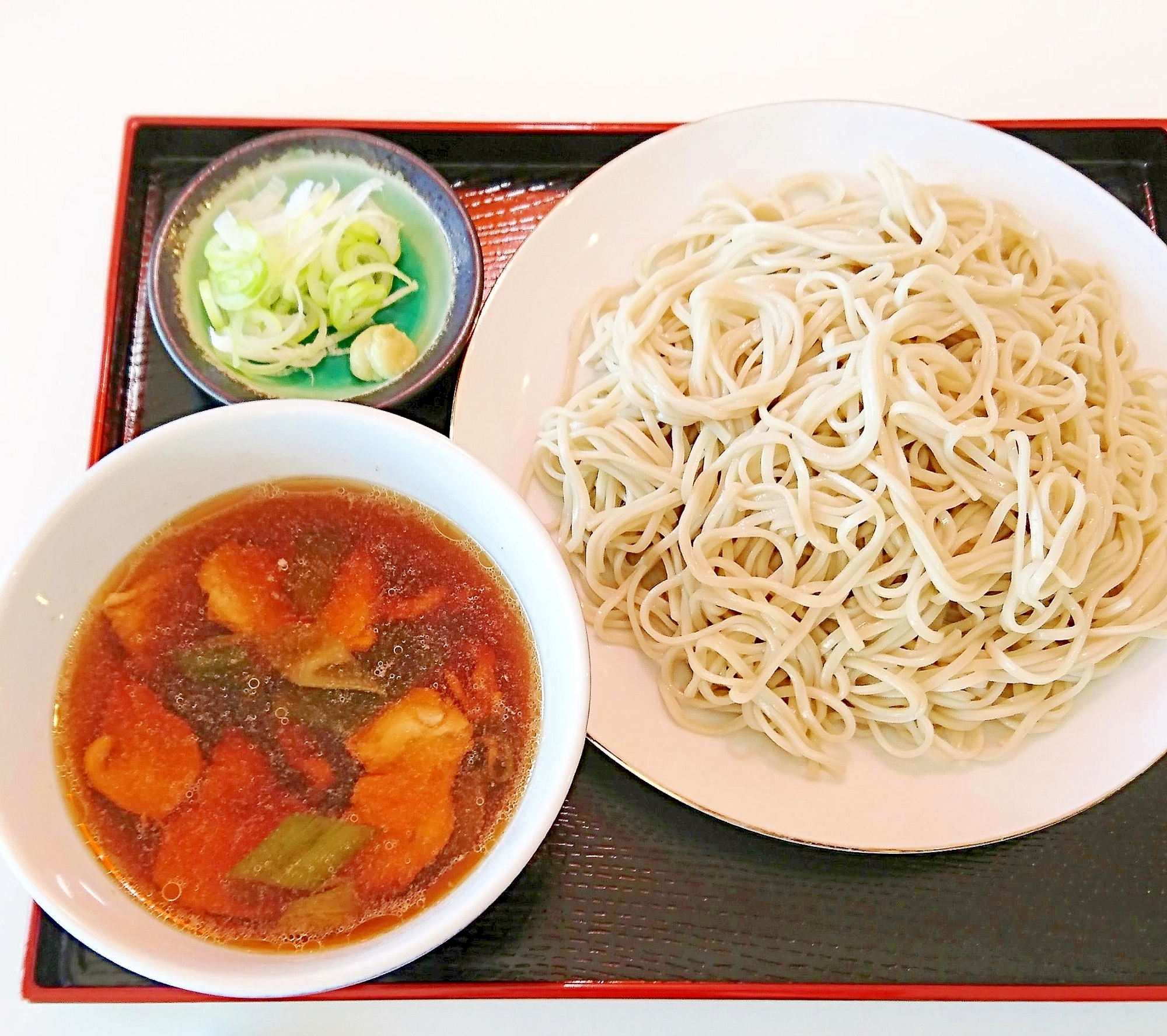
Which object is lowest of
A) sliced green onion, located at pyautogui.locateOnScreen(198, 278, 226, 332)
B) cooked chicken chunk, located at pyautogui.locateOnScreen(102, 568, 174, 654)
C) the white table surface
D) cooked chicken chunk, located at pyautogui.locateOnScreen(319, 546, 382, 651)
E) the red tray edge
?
the red tray edge

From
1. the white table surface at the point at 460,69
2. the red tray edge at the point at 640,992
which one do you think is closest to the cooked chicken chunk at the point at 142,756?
the red tray edge at the point at 640,992

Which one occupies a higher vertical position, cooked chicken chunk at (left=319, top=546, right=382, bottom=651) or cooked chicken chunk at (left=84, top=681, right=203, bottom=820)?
cooked chicken chunk at (left=319, top=546, right=382, bottom=651)

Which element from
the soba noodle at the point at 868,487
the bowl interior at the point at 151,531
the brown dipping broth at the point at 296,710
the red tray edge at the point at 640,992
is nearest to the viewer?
the bowl interior at the point at 151,531

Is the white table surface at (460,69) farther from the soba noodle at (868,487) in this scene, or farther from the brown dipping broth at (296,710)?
the brown dipping broth at (296,710)

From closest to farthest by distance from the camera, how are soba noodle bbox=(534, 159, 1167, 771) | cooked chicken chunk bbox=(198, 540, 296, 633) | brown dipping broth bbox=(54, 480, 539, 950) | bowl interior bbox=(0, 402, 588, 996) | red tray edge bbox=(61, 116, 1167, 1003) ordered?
bowl interior bbox=(0, 402, 588, 996)
brown dipping broth bbox=(54, 480, 539, 950)
cooked chicken chunk bbox=(198, 540, 296, 633)
red tray edge bbox=(61, 116, 1167, 1003)
soba noodle bbox=(534, 159, 1167, 771)

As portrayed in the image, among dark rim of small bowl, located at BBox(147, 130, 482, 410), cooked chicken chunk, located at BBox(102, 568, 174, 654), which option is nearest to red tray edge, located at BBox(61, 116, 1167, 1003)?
cooked chicken chunk, located at BBox(102, 568, 174, 654)

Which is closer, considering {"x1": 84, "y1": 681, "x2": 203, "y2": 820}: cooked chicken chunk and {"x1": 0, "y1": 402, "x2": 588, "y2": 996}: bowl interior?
{"x1": 0, "y1": 402, "x2": 588, "y2": 996}: bowl interior

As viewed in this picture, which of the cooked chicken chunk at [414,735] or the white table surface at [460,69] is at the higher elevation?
the white table surface at [460,69]

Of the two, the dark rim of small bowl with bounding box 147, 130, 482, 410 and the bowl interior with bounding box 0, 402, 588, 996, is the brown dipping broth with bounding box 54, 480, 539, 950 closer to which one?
the bowl interior with bounding box 0, 402, 588, 996
